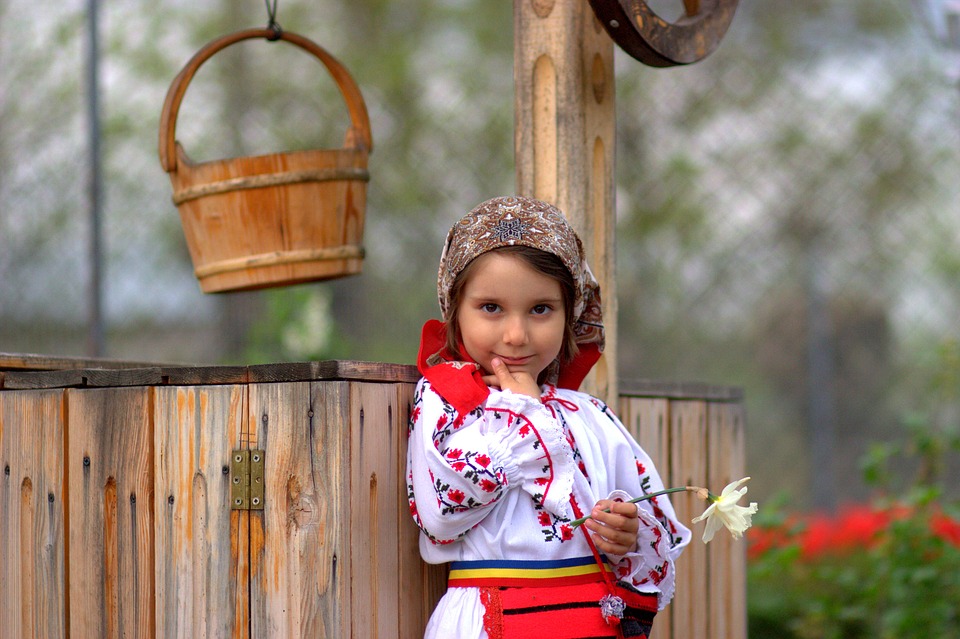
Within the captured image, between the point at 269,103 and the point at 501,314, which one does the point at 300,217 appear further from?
the point at 269,103

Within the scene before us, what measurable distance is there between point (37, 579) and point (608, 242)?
153 cm

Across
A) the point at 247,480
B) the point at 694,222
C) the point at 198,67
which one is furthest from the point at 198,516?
the point at 694,222

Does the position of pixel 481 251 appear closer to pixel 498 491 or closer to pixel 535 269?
pixel 535 269

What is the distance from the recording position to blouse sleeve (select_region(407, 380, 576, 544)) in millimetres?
2139

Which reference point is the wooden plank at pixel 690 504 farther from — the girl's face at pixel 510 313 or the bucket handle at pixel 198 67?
the bucket handle at pixel 198 67

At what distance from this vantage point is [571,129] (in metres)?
2.81

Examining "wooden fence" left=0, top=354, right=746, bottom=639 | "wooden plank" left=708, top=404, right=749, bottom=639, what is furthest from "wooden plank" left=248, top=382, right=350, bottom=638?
"wooden plank" left=708, top=404, right=749, bottom=639

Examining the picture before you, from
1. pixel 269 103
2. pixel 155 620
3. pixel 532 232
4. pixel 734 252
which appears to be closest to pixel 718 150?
pixel 734 252

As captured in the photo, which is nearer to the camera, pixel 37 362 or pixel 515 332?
pixel 515 332

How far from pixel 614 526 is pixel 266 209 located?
1385 millimetres

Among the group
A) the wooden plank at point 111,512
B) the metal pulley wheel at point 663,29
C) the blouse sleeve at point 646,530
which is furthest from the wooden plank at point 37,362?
the metal pulley wheel at point 663,29

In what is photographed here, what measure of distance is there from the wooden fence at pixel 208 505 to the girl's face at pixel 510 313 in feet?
0.62

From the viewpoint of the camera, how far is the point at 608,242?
290 cm

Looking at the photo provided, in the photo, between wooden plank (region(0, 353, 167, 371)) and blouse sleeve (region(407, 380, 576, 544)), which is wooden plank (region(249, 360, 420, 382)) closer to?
blouse sleeve (region(407, 380, 576, 544))
